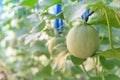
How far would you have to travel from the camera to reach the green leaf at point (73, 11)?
77 cm

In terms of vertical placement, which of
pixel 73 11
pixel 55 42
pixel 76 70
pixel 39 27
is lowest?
pixel 76 70

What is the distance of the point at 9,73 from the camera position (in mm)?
2725

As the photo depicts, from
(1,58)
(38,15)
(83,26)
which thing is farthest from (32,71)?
(83,26)

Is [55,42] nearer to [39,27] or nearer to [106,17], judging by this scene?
[39,27]

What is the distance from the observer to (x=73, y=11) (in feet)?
2.64

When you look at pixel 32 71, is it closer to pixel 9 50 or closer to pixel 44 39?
pixel 9 50

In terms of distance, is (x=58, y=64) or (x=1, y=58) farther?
(x=1, y=58)

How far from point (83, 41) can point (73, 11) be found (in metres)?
0.15

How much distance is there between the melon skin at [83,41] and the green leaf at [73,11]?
0.13 meters

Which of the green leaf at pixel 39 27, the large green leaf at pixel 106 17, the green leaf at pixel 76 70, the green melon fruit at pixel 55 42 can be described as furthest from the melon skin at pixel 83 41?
the green leaf at pixel 76 70

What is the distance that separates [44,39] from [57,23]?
0.10 meters

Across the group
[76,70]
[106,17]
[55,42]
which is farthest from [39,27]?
[76,70]

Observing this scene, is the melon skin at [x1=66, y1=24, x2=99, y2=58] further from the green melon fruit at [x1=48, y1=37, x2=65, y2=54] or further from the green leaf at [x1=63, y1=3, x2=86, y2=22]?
the green melon fruit at [x1=48, y1=37, x2=65, y2=54]

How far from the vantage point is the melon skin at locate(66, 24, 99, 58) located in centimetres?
94
